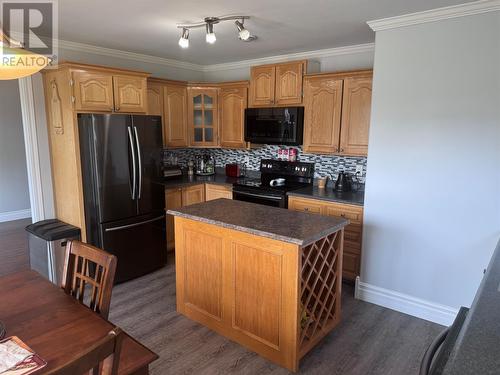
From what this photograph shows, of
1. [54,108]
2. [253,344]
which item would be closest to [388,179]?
[253,344]

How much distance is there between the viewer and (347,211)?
338cm

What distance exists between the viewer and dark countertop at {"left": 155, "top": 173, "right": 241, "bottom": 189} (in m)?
4.19

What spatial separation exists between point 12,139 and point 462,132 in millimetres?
6286

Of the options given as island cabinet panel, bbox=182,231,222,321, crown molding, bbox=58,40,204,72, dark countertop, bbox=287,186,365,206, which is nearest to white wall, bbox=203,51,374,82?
crown molding, bbox=58,40,204,72

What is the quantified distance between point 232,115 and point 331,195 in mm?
1760

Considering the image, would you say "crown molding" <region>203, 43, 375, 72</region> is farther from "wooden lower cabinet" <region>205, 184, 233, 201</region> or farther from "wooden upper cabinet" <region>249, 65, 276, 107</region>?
"wooden lower cabinet" <region>205, 184, 233, 201</region>

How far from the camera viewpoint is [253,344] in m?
2.43

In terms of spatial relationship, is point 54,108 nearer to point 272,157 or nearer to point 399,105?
point 272,157

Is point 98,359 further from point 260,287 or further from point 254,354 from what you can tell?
point 254,354

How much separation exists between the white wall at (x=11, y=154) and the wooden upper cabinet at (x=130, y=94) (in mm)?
3320

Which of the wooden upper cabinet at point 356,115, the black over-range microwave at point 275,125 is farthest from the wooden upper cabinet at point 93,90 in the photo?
the wooden upper cabinet at point 356,115

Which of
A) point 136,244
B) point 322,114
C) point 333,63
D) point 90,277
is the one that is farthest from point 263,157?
point 90,277

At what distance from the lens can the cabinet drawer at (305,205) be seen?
3.58m

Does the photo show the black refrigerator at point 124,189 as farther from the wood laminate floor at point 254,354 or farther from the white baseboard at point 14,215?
the white baseboard at point 14,215
